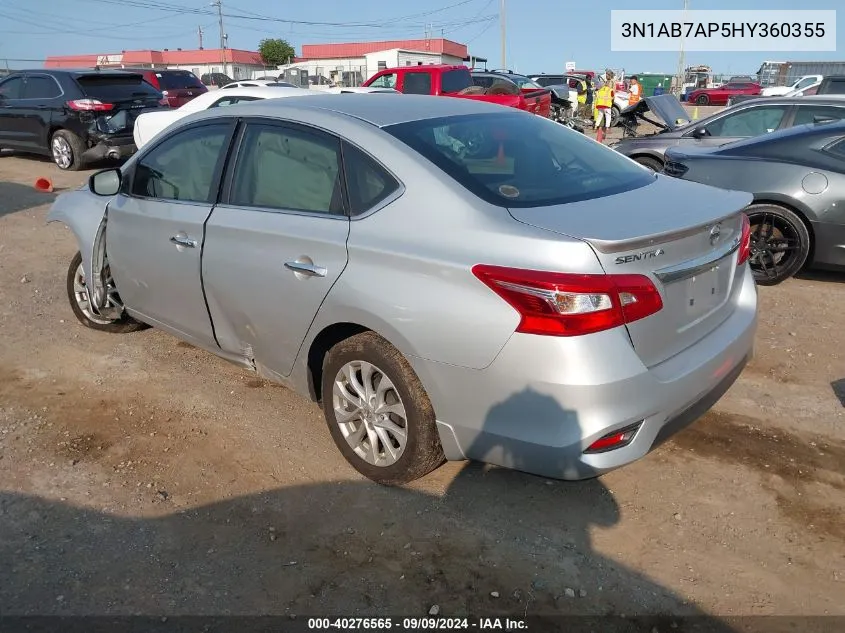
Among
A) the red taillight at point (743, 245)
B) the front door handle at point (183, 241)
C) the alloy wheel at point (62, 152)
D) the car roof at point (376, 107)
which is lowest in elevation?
the red taillight at point (743, 245)

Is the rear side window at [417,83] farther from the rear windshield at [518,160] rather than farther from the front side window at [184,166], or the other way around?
the rear windshield at [518,160]

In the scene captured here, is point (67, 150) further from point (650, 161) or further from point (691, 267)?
point (691, 267)

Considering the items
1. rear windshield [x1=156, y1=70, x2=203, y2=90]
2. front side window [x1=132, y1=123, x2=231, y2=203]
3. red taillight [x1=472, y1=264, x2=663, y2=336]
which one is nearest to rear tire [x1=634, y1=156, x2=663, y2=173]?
front side window [x1=132, y1=123, x2=231, y2=203]

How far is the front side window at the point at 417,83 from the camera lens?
1497cm

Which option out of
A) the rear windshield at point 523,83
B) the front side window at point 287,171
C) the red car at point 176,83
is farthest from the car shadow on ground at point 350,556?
the rear windshield at point 523,83

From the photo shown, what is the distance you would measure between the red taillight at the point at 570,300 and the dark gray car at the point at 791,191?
4021mm

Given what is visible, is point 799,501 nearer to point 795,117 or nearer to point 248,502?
point 248,502

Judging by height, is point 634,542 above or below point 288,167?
below

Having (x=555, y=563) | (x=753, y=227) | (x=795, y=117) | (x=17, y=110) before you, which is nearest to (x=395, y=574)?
(x=555, y=563)

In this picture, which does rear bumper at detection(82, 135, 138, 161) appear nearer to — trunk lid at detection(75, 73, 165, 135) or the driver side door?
trunk lid at detection(75, 73, 165, 135)

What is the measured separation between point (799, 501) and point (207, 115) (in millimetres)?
Answer: 3544

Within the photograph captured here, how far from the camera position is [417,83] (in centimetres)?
1514

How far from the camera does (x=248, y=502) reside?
3121 millimetres

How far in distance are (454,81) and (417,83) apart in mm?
826
